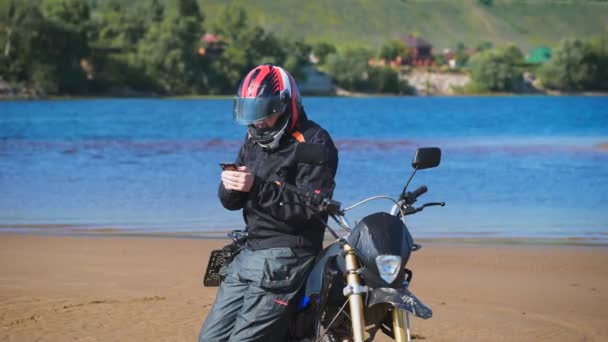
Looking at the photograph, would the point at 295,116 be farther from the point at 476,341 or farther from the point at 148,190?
the point at 148,190

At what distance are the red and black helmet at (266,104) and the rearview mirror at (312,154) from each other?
0.48 metres

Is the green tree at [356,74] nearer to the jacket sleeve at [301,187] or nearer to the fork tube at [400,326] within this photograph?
the jacket sleeve at [301,187]

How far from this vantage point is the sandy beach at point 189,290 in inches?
312

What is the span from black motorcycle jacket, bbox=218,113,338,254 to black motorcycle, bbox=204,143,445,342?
15 cm

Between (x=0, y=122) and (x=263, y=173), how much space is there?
185ft

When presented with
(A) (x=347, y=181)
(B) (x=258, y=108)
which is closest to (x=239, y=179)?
(B) (x=258, y=108)

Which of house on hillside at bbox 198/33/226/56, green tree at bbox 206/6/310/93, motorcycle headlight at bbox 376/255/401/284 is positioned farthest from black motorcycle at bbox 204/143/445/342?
house on hillside at bbox 198/33/226/56

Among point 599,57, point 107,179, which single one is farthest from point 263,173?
point 599,57

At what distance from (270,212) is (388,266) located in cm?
75

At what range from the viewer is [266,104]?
4.75 m

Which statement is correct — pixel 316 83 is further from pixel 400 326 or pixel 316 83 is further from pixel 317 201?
pixel 400 326

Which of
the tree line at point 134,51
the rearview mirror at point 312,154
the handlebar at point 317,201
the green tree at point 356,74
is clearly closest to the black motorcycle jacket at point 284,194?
the handlebar at point 317,201

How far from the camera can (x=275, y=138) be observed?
476 cm

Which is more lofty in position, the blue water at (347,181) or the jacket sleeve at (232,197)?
the jacket sleeve at (232,197)
